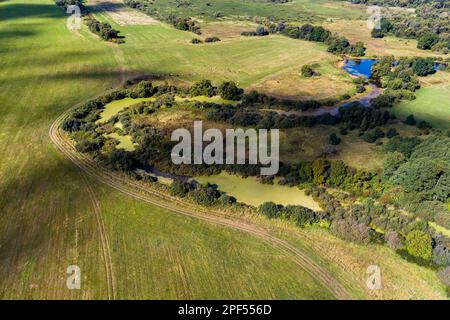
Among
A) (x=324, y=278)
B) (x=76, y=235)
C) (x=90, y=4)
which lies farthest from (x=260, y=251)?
(x=90, y=4)

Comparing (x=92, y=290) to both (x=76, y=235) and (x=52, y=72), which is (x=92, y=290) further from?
(x=52, y=72)

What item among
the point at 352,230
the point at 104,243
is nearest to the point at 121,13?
the point at 104,243

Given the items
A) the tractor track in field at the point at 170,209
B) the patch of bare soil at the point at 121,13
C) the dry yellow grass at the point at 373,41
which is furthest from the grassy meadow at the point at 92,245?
the dry yellow grass at the point at 373,41

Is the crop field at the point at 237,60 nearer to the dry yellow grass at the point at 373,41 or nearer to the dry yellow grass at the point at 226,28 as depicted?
the dry yellow grass at the point at 226,28

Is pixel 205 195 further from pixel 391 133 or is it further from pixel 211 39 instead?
pixel 211 39

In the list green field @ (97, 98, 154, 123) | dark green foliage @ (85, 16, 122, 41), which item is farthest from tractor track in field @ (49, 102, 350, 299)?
dark green foliage @ (85, 16, 122, 41)
